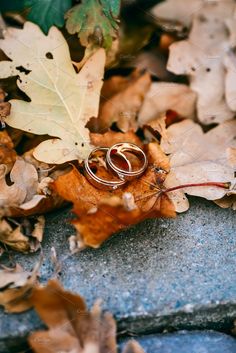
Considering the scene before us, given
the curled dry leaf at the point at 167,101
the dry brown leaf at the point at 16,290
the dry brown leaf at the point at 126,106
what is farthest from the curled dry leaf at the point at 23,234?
the curled dry leaf at the point at 167,101

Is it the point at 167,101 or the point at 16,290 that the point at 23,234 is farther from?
the point at 167,101

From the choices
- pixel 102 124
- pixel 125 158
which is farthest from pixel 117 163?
pixel 102 124

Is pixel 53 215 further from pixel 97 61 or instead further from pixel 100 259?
pixel 97 61

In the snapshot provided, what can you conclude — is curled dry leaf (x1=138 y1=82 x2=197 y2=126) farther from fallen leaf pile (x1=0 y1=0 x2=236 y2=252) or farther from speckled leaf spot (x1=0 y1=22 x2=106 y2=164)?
speckled leaf spot (x1=0 y1=22 x2=106 y2=164)

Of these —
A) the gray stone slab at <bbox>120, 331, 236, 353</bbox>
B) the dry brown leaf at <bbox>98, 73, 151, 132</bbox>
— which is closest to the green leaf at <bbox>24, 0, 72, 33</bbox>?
the dry brown leaf at <bbox>98, 73, 151, 132</bbox>

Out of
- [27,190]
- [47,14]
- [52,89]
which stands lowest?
[27,190]

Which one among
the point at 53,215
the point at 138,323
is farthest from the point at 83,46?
the point at 138,323

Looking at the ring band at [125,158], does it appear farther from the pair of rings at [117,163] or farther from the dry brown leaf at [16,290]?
the dry brown leaf at [16,290]
